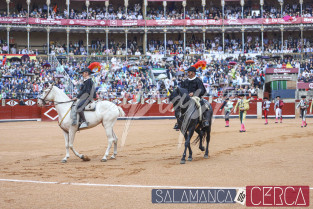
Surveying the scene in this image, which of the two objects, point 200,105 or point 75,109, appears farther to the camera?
point 75,109

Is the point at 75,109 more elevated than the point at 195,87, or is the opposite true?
the point at 195,87

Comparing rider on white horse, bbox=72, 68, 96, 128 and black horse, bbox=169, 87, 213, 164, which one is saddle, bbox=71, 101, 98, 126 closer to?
rider on white horse, bbox=72, 68, 96, 128

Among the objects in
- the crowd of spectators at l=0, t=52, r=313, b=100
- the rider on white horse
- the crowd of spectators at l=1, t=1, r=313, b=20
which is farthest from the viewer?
the crowd of spectators at l=1, t=1, r=313, b=20

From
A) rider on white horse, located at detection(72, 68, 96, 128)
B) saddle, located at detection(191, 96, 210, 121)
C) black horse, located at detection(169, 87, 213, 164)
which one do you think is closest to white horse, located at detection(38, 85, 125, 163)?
rider on white horse, located at detection(72, 68, 96, 128)

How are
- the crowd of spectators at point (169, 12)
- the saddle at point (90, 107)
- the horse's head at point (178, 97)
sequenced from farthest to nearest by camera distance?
the crowd of spectators at point (169, 12)
the saddle at point (90, 107)
the horse's head at point (178, 97)

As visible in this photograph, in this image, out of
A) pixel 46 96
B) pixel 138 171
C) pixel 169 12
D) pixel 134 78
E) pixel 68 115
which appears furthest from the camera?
pixel 169 12

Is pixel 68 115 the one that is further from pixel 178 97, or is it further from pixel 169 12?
pixel 169 12

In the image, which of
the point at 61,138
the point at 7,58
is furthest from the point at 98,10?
the point at 61,138

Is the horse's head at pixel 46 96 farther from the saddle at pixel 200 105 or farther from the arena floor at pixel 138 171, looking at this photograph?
the saddle at pixel 200 105

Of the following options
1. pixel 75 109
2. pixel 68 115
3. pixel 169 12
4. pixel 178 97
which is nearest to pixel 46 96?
pixel 68 115

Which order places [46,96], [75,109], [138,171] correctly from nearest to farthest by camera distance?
[138,171]
[75,109]
[46,96]

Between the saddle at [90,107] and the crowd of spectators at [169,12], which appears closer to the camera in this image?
the saddle at [90,107]

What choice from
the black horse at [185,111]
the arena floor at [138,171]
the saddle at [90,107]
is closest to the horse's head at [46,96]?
the saddle at [90,107]

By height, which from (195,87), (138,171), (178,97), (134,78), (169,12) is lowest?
(138,171)
